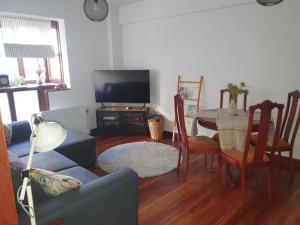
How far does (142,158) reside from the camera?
11.9 feet

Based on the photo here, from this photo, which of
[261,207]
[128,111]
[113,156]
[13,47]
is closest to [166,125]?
[128,111]

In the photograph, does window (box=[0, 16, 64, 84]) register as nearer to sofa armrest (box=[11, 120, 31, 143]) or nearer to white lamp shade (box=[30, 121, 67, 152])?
sofa armrest (box=[11, 120, 31, 143])

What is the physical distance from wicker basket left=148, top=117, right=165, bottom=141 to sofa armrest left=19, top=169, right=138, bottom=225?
8.76 feet

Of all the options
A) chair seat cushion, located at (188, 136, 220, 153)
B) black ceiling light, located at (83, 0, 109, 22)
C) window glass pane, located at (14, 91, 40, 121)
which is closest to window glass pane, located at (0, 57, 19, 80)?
window glass pane, located at (14, 91, 40, 121)

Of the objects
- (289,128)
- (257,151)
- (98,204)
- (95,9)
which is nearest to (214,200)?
(257,151)

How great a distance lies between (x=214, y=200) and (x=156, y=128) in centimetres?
215

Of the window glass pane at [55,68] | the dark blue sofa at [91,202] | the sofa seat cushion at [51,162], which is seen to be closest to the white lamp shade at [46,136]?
the dark blue sofa at [91,202]

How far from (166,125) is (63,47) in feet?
8.00

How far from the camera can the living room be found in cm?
247

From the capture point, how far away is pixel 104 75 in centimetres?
469

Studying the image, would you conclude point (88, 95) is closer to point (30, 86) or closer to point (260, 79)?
point (30, 86)

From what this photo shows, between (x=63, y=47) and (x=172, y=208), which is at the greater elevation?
(x=63, y=47)

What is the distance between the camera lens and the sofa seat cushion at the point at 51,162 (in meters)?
2.42

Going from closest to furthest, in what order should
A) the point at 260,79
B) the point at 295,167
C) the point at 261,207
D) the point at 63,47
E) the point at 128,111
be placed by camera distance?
1. the point at 261,207
2. the point at 295,167
3. the point at 260,79
4. the point at 63,47
5. the point at 128,111
